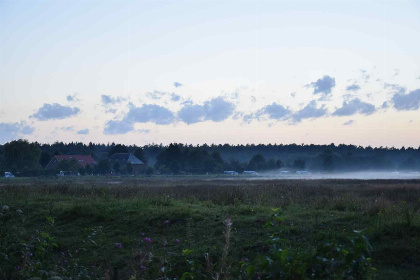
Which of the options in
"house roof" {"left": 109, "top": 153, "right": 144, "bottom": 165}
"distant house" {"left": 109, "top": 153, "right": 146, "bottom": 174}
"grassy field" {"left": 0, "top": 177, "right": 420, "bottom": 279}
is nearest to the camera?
"grassy field" {"left": 0, "top": 177, "right": 420, "bottom": 279}

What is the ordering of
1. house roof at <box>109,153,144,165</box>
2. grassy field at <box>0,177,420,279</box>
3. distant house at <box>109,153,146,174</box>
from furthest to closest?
1. house roof at <box>109,153,144,165</box>
2. distant house at <box>109,153,146,174</box>
3. grassy field at <box>0,177,420,279</box>

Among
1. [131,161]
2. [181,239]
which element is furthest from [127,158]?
[181,239]

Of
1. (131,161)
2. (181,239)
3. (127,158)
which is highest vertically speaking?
(127,158)

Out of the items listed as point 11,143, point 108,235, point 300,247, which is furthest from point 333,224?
point 11,143

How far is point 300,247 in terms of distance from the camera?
9.34 meters

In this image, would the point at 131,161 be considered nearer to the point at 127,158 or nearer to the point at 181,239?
the point at 127,158

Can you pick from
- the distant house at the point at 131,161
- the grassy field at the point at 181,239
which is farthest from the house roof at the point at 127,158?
the grassy field at the point at 181,239

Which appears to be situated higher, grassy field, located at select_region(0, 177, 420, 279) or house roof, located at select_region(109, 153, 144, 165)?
house roof, located at select_region(109, 153, 144, 165)

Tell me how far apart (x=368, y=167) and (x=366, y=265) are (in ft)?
631

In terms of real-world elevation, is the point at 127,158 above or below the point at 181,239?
above

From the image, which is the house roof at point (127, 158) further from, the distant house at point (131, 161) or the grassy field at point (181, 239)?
the grassy field at point (181, 239)

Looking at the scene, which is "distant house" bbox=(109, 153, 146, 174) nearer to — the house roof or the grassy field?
the house roof

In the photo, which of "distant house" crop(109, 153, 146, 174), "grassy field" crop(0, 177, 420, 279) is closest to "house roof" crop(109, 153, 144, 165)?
"distant house" crop(109, 153, 146, 174)

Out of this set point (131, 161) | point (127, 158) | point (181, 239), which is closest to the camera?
point (181, 239)
